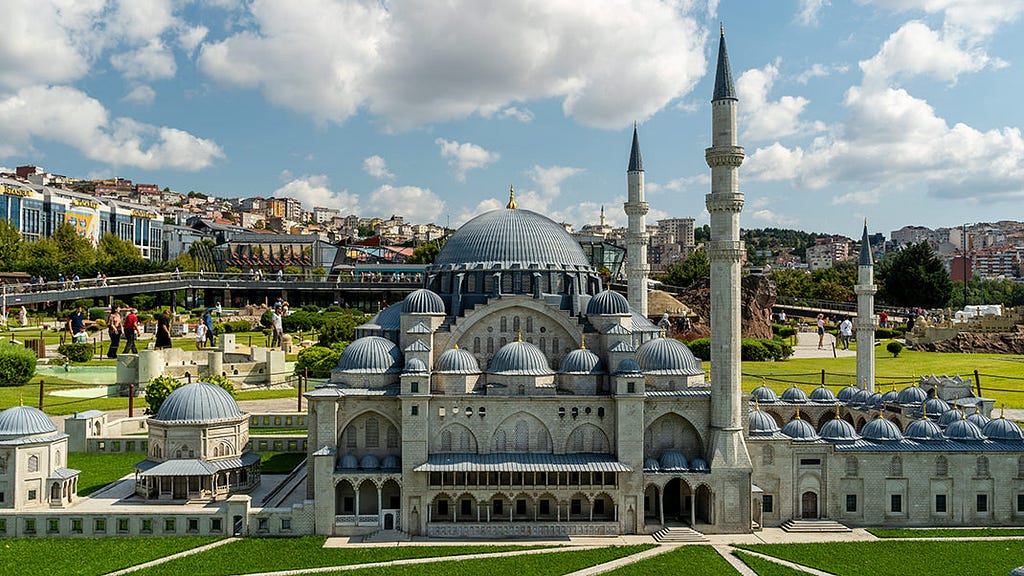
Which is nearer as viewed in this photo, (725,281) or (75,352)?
(725,281)

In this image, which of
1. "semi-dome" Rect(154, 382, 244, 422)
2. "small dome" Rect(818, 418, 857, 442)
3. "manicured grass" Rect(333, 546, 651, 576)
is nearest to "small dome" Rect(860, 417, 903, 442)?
"small dome" Rect(818, 418, 857, 442)

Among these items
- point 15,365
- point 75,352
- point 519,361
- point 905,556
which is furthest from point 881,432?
point 75,352

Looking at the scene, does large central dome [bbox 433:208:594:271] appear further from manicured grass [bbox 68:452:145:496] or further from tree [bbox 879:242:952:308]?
tree [bbox 879:242:952:308]

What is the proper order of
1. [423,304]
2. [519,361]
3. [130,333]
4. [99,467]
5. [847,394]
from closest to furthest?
1. [519,361]
2. [423,304]
3. [99,467]
4. [847,394]
5. [130,333]

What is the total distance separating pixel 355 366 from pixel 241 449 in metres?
6.44

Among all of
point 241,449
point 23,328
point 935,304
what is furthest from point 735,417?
point 935,304

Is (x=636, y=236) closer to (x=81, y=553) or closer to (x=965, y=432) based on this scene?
(x=965, y=432)

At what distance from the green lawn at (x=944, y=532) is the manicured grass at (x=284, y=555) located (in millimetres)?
12695

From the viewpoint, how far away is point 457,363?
27.5 metres

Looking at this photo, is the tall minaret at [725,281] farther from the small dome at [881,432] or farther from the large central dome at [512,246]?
the large central dome at [512,246]

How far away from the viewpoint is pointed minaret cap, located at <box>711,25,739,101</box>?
28078mm

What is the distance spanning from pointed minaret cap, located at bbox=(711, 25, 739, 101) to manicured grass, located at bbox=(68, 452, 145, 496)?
A: 2888 centimetres

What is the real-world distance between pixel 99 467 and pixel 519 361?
20.8 meters

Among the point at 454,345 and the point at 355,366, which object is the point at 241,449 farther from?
the point at 454,345
